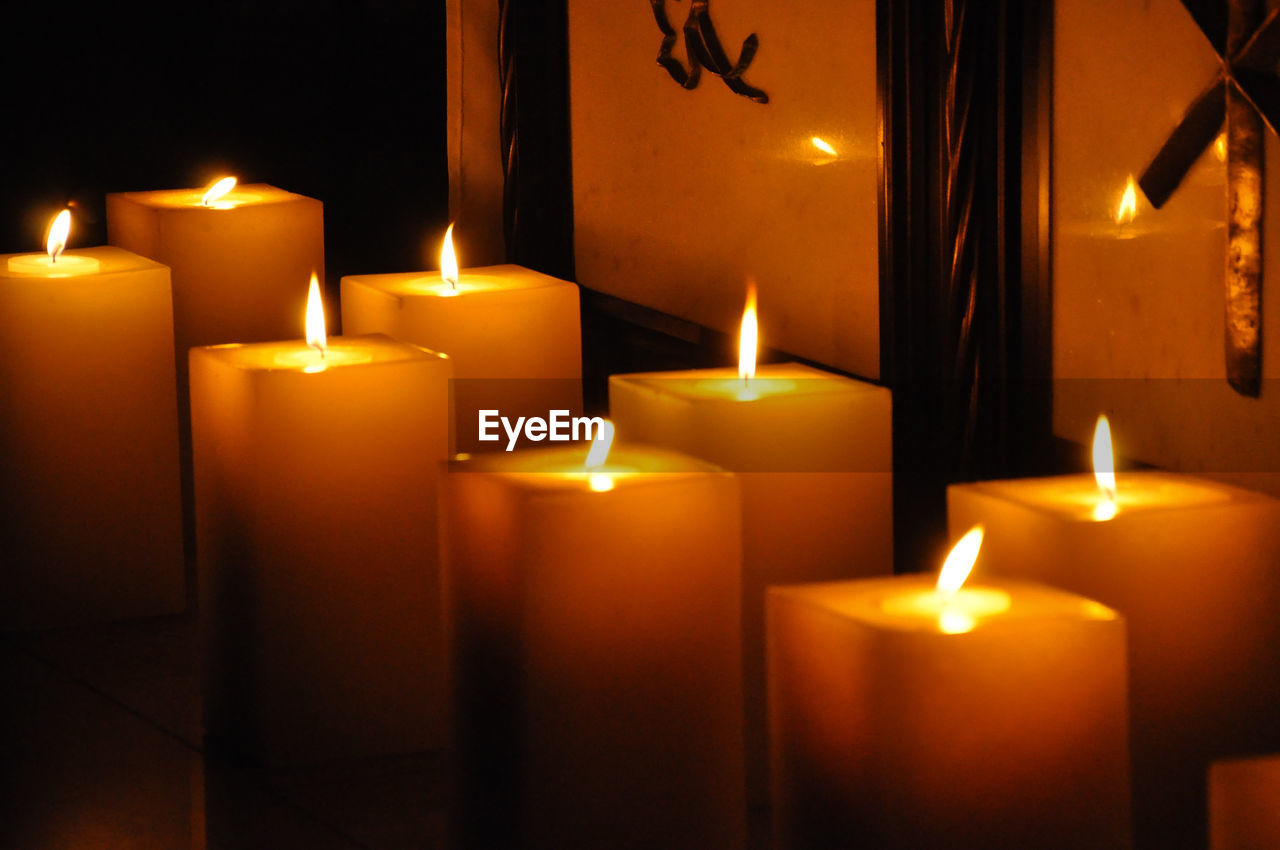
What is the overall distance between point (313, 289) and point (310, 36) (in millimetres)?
1186

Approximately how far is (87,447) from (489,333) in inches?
14.2

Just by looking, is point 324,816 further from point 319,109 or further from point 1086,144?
point 319,109

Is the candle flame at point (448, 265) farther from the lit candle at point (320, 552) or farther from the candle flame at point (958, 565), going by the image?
the candle flame at point (958, 565)

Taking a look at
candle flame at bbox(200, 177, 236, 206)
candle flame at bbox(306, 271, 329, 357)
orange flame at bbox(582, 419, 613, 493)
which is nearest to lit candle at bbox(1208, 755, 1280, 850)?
orange flame at bbox(582, 419, 613, 493)

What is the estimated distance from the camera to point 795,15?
158 centimetres

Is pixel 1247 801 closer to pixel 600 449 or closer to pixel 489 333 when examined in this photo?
Result: pixel 600 449

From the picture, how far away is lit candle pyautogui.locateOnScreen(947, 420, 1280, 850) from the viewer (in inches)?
37.3

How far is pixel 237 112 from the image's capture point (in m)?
2.43

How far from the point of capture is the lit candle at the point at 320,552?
120cm

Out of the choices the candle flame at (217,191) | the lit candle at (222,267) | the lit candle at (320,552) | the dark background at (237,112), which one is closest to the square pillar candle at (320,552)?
the lit candle at (320,552)

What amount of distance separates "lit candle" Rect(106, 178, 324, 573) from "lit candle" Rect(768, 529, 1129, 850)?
3.43 ft

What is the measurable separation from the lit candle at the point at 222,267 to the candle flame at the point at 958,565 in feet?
3.41

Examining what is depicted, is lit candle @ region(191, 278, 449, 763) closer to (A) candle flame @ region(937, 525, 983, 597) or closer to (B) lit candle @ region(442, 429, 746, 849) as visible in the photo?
(B) lit candle @ region(442, 429, 746, 849)

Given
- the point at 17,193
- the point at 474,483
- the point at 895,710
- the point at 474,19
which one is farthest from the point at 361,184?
the point at 895,710
